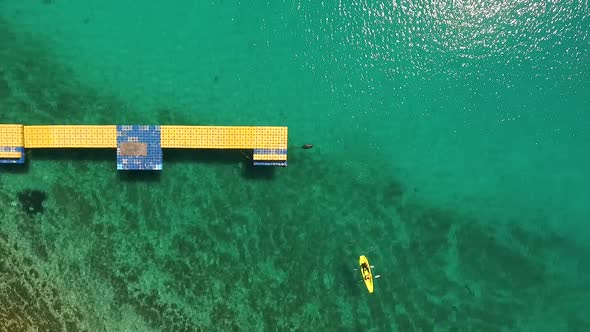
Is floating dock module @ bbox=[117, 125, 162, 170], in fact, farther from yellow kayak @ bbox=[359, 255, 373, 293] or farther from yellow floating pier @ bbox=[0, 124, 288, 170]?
yellow kayak @ bbox=[359, 255, 373, 293]

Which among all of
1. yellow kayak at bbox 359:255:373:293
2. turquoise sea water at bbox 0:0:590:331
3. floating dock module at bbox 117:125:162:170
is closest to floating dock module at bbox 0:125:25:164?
turquoise sea water at bbox 0:0:590:331

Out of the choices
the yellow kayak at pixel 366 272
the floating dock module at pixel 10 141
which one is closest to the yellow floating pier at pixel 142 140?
the floating dock module at pixel 10 141

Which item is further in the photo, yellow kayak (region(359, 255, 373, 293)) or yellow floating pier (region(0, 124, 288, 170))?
yellow kayak (region(359, 255, 373, 293))

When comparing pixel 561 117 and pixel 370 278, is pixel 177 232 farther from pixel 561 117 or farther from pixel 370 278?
pixel 561 117

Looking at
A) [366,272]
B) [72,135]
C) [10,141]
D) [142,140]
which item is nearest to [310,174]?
[366,272]

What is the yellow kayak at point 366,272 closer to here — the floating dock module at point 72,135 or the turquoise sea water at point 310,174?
the turquoise sea water at point 310,174
